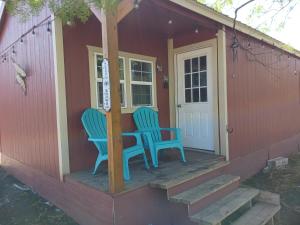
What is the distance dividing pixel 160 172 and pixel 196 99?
1.95m

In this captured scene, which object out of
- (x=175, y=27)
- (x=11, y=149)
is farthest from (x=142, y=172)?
(x=11, y=149)

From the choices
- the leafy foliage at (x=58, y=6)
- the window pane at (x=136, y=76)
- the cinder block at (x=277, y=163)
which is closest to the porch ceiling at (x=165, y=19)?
the window pane at (x=136, y=76)

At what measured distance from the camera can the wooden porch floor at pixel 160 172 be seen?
2924 mm

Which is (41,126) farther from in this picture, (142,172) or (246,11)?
(246,11)

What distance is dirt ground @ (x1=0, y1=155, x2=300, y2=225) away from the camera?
3.27m

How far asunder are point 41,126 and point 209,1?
3.11 metres

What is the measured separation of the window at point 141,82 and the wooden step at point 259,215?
239cm

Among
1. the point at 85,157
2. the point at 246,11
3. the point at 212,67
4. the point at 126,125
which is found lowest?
the point at 85,157

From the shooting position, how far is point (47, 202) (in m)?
3.78

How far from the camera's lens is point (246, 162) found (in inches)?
185

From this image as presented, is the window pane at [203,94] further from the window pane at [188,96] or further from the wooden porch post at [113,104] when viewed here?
the wooden porch post at [113,104]

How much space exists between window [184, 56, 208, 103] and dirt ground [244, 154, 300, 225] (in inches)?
67.8

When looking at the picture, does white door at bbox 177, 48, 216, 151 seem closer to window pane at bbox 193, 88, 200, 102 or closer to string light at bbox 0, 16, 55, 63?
window pane at bbox 193, 88, 200, 102

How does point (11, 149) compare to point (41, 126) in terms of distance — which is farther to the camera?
point (11, 149)
